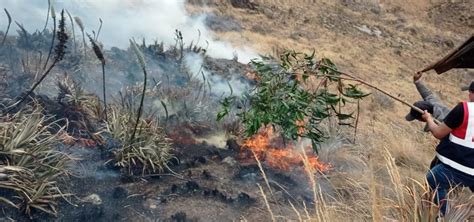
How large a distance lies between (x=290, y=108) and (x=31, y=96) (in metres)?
3.22

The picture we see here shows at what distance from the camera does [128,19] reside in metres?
10.9

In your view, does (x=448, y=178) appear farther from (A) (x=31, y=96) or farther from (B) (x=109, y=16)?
(B) (x=109, y=16)

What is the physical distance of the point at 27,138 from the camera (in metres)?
4.98

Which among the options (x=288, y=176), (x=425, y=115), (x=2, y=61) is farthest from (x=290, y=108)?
(x=2, y=61)

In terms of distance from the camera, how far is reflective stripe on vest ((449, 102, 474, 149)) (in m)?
4.04

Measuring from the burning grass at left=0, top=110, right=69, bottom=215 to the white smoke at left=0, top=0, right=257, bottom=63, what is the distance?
446 centimetres

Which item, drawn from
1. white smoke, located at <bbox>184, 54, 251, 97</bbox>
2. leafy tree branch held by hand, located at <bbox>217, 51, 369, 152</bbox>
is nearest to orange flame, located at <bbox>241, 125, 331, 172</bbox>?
white smoke, located at <bbox>184, 54, 251, 97</bbox>

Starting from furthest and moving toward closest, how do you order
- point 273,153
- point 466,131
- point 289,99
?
point 273,153 → point 289,99 → point 466,131

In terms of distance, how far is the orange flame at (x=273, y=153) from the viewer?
6.69 metres

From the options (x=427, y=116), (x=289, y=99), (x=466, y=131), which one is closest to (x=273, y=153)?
(x=289, y=99)

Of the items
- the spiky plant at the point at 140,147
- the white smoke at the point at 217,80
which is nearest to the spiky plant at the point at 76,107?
the spiky plant at the point at 140,147

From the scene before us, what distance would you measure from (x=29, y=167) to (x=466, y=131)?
3621 mm

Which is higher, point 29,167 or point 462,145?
point 462,145

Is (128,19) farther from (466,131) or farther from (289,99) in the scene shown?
(466,131)
